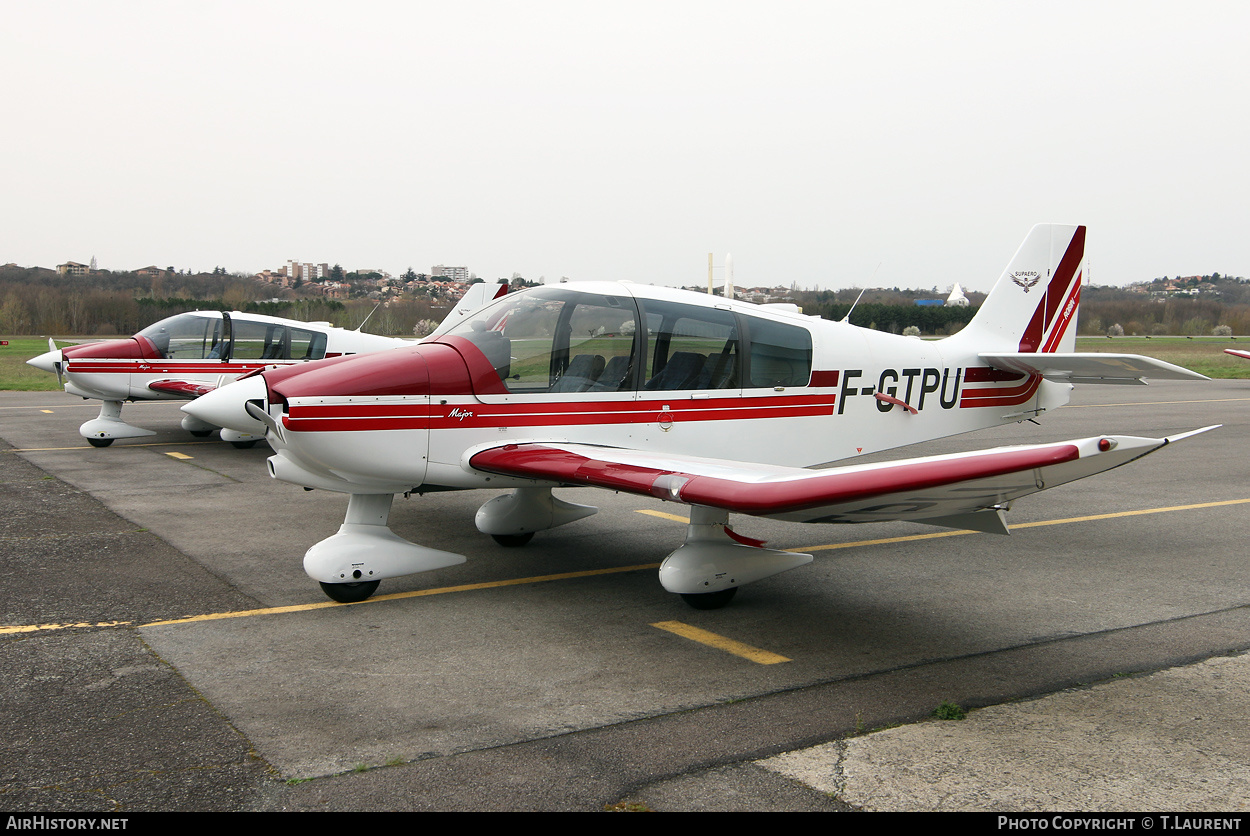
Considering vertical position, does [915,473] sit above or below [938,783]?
above

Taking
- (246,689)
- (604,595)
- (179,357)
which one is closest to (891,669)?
(604,595)

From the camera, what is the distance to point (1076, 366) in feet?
25.3

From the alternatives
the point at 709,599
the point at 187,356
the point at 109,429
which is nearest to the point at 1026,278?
the point at 709,599

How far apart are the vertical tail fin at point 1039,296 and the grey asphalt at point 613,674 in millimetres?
1864

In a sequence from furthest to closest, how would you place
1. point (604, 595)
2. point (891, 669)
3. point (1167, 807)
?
point (604, 595), point (891, 669), point (1167, 807)

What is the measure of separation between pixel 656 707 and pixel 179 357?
12267 mm

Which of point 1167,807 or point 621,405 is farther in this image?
point 621,405

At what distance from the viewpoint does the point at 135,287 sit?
70812mm

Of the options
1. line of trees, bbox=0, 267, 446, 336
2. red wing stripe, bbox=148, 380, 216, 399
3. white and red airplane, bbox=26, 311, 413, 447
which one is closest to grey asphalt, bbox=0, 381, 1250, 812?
red wing stripe, bbox=148, 380, 216, 399

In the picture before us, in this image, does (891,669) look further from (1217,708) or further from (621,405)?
(621,405)

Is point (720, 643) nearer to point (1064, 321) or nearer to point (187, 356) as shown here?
point (1064, 321)

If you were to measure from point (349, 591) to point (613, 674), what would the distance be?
6.58 feet

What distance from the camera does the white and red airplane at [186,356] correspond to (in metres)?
13.4

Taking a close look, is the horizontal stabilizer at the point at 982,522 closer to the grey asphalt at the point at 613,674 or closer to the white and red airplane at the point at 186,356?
the grey asphalt at the point at 613,674
